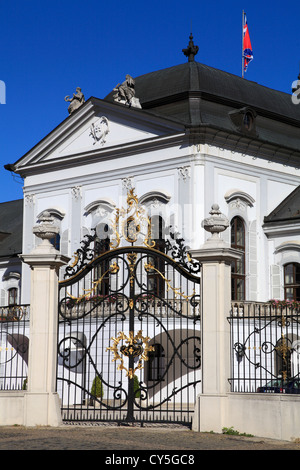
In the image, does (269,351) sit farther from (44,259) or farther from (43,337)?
(44,259)

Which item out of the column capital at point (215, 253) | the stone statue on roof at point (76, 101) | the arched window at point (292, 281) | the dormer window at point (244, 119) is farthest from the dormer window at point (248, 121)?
the column capital at point (215, 253)

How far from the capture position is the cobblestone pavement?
1293 cm

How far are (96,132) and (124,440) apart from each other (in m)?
23.9

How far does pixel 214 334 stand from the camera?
15.6m

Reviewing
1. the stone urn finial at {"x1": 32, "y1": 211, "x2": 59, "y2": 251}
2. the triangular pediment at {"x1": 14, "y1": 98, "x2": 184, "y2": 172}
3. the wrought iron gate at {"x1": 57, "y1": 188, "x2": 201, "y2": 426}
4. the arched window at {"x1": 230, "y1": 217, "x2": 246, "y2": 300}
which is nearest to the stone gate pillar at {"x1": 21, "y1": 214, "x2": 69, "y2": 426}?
the stone urn finial at {"x1": 32, "y1": 211, "x2": 59, "y2": 251}

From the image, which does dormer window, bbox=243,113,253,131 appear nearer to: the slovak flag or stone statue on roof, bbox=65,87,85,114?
the slovak flag

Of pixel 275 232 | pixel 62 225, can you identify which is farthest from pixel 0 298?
pixel 275 232

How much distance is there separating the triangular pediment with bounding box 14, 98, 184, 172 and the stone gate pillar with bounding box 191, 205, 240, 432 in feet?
56.6

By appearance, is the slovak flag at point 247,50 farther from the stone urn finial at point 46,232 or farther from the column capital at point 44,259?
the column capital at point 44,259

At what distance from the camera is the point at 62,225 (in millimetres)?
37344

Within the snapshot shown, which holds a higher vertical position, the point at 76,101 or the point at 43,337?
the point at 76,101

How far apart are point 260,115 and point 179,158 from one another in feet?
17.9

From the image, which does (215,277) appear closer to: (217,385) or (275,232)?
(217,385)

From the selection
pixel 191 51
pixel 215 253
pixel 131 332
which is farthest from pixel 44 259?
pixel 191 51
